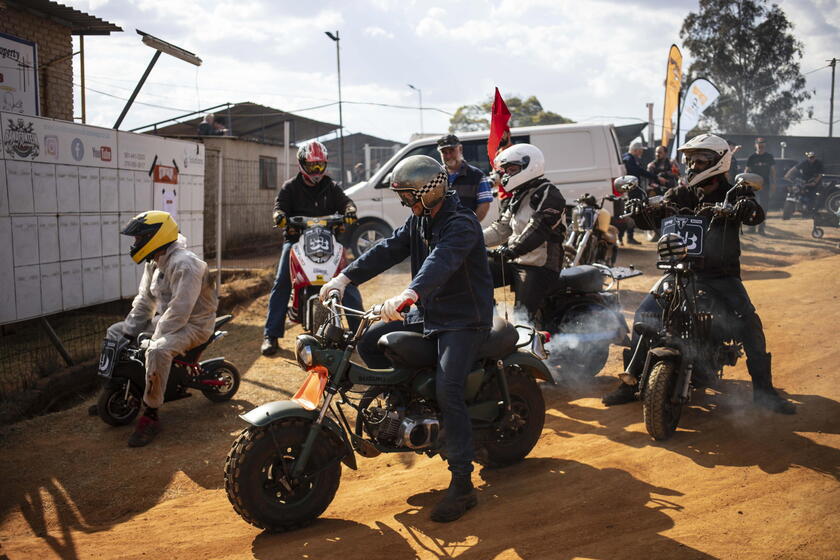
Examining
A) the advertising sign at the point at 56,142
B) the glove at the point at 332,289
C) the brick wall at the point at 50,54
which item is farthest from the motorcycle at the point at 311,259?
the brick wall at the point at 50,54

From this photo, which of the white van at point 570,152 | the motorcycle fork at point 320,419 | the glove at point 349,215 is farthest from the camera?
the white van at point 570,152

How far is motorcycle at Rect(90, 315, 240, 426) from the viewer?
595 centimetres

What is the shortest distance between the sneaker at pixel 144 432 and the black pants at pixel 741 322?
12.7 feet

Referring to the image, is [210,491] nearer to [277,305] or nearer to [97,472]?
[97,472]

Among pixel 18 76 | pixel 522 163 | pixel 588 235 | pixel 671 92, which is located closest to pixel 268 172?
pixel 18 76

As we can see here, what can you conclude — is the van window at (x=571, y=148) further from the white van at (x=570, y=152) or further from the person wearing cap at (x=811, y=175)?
the person wearing cap at (x=811, y=175)

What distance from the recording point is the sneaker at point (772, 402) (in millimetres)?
5809

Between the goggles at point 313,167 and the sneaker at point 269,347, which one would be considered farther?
the sneaker at point 269,347

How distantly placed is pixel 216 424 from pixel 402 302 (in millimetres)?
3047

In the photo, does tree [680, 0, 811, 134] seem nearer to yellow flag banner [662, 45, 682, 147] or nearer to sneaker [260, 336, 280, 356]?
yellow flag banner [662, 45, 682, 147]

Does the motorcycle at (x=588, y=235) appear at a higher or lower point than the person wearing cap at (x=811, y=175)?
lower

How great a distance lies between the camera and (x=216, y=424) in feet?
20.5

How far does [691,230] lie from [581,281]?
4.39ft

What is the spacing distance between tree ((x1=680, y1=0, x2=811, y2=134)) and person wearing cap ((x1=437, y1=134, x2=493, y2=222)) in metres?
33.2
